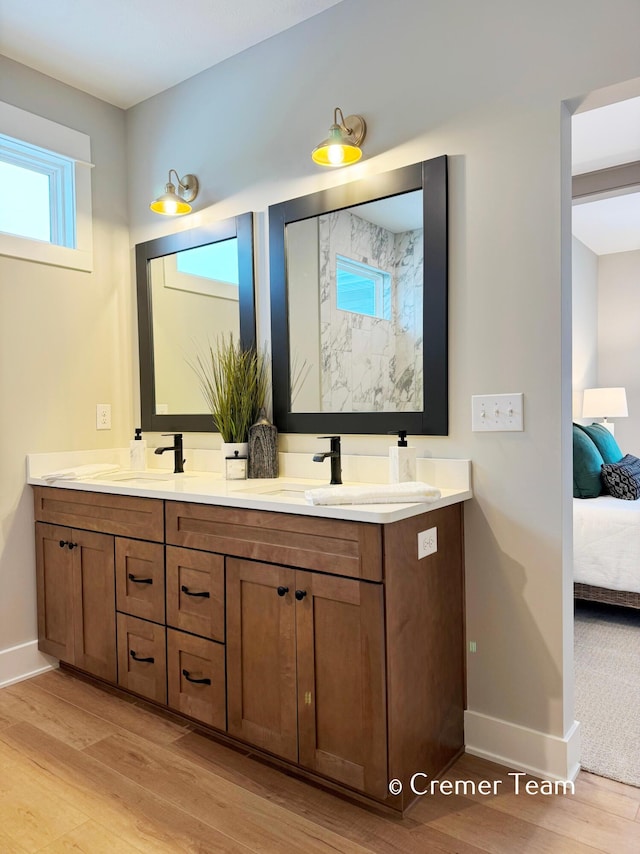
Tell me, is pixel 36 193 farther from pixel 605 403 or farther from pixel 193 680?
pixel 605 403

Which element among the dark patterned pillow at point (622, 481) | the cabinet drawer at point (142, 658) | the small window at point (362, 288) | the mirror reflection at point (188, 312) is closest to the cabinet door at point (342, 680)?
the cabinet drawer at point (142, 658)

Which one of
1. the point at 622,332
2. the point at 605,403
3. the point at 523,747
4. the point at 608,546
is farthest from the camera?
the point at 622,332

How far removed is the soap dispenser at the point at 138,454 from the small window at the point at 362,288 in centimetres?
118

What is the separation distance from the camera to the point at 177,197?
267 cm

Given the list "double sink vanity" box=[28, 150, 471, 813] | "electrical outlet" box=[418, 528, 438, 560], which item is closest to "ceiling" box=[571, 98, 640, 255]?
"double sink vanity" box=[28, 150, 471, 813]

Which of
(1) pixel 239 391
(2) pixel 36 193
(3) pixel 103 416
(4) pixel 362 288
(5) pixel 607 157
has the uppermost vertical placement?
(5) pixel 607 157

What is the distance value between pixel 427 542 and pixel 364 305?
957mm

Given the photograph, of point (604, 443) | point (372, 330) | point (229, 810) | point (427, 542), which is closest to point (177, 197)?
point (372, 330)

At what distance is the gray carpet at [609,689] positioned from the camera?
1932mm

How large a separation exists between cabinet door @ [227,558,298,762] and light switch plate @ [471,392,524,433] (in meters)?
0.79

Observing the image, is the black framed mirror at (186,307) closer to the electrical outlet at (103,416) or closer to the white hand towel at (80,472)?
the electrical outlet at (103,416)

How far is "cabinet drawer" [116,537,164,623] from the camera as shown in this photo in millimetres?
2172

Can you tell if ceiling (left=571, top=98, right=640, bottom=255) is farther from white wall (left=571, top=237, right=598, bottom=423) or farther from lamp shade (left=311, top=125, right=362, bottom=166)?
lamp shade (left=311, top=125, right=362, bottom=166)

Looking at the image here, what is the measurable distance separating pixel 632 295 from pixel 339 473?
479cm
